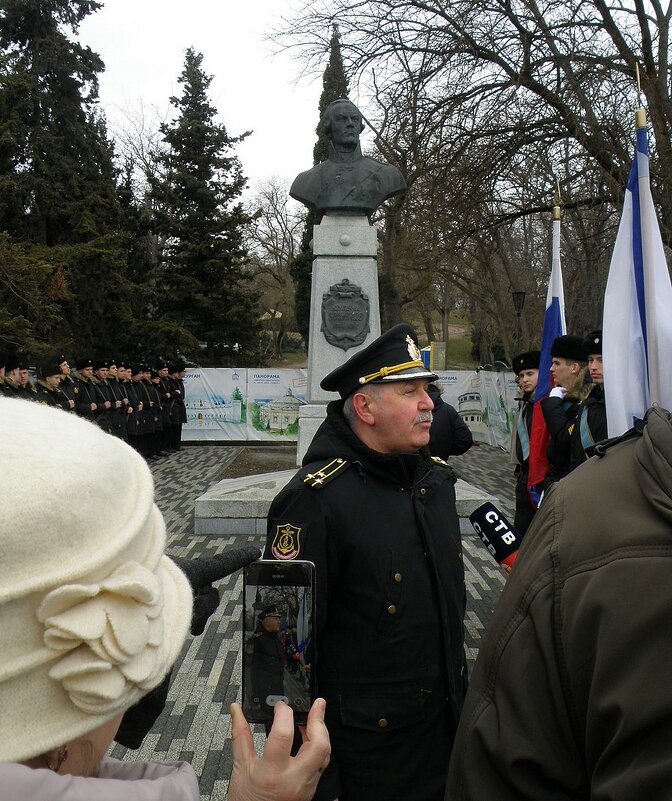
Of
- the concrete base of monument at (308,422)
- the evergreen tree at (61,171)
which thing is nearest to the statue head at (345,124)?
the concrete base of monument at (308,422)

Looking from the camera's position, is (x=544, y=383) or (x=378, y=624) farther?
(x=544, y=383)

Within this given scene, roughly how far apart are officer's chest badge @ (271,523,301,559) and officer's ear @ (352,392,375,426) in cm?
52

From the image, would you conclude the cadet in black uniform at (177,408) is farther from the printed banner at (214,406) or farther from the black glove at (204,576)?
the black glove at (204,576)

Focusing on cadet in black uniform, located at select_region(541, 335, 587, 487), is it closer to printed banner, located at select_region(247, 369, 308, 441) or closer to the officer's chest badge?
the officer's chest badge

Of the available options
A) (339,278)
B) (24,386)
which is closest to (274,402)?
(24,386)

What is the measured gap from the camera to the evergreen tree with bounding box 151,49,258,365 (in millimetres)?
24422

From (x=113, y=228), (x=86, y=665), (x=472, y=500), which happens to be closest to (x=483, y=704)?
(x=86, y=665)

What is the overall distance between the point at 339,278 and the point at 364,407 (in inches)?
237

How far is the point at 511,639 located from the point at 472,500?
626 centimetres

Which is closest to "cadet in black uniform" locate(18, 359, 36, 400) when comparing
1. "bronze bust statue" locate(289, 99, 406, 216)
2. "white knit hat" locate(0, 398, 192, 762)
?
"bronze bust statue" locate(289, 99, 406, 216)

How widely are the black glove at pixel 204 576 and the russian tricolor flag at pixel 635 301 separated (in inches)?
101

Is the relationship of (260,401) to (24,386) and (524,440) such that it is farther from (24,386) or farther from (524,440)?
(524,440)

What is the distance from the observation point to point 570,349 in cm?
560

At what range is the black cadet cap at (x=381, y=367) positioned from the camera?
97.8 inches
